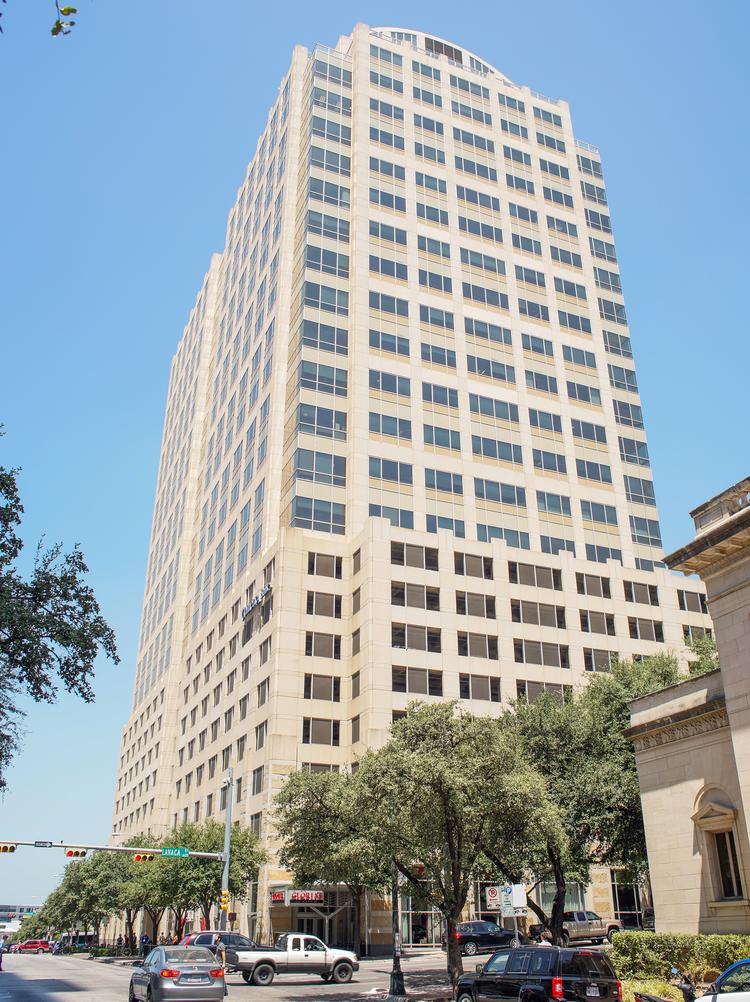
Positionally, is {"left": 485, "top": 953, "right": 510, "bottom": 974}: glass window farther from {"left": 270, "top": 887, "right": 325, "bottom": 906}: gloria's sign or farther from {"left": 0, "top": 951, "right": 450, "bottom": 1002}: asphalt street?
{"left": 270, "top": 887, "right": 325, "bottom": 906}: gloria's sign

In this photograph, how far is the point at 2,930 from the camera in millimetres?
186875

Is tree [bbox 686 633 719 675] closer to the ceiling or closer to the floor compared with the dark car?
closer to the ceiling

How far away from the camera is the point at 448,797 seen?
26.7m

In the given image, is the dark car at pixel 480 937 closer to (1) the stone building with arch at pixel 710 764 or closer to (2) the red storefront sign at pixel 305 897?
(2) the red storefront sign at pixel 305 897

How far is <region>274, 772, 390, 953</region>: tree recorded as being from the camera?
42.6 metres

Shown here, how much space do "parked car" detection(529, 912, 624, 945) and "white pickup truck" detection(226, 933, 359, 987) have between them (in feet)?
41.3

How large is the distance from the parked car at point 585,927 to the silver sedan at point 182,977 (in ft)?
89.8

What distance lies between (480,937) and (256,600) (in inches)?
1255

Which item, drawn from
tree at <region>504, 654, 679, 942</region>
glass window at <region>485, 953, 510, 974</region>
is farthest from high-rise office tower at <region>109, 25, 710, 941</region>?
glass window at <region>485, 953, 510, 974</region>

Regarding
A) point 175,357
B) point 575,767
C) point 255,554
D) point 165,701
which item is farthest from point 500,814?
point 175,357

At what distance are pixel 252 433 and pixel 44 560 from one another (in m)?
58.8

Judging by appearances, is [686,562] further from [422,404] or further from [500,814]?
[422,404]

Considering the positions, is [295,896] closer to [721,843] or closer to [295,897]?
[295,897]

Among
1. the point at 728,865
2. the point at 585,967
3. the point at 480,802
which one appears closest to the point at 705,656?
the point at 728,865
